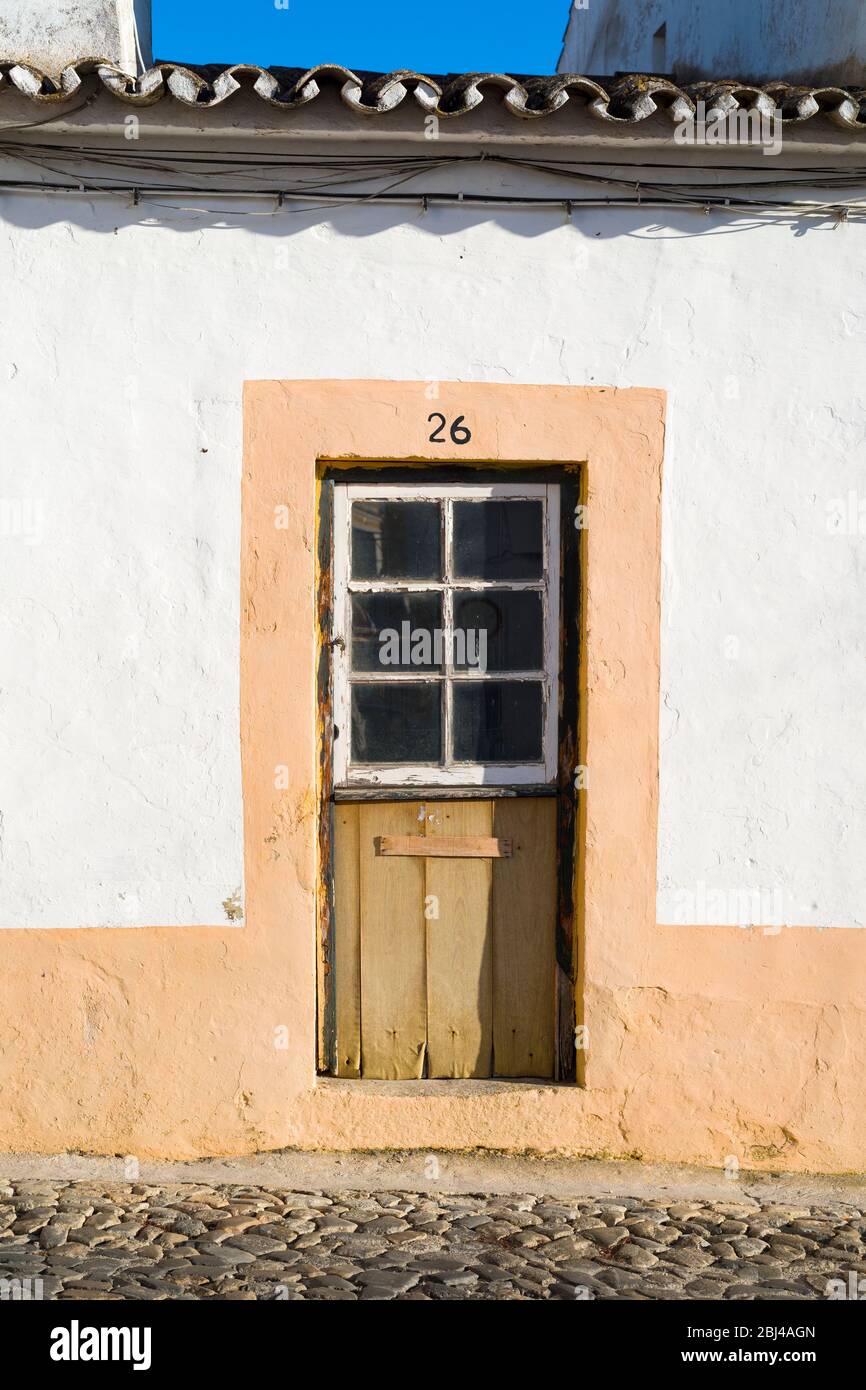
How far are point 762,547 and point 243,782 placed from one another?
2.20m

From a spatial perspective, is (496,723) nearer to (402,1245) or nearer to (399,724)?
(399,724)

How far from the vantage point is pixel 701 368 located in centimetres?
492

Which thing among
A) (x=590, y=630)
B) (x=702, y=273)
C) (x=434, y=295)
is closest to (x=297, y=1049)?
(x=590, y=630)

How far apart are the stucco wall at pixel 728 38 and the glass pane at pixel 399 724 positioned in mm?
3272

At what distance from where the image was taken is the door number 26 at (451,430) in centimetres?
486

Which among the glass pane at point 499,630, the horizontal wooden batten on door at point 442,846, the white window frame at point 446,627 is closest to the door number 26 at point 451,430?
the white window frame at point 446,627

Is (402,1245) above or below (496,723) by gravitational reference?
below

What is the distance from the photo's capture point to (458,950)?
5.11 m

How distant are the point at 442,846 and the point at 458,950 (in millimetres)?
428

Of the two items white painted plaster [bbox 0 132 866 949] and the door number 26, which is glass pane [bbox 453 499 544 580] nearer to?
the door number 26

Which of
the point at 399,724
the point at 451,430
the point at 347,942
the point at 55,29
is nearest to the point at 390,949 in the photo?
the point at 347,942

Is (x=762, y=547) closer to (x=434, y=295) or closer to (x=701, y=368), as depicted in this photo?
(x=701, y=368)

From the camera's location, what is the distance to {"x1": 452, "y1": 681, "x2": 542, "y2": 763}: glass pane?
5.12 meters

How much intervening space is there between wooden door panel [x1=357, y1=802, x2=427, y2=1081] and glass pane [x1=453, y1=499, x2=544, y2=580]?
994 millimetres
